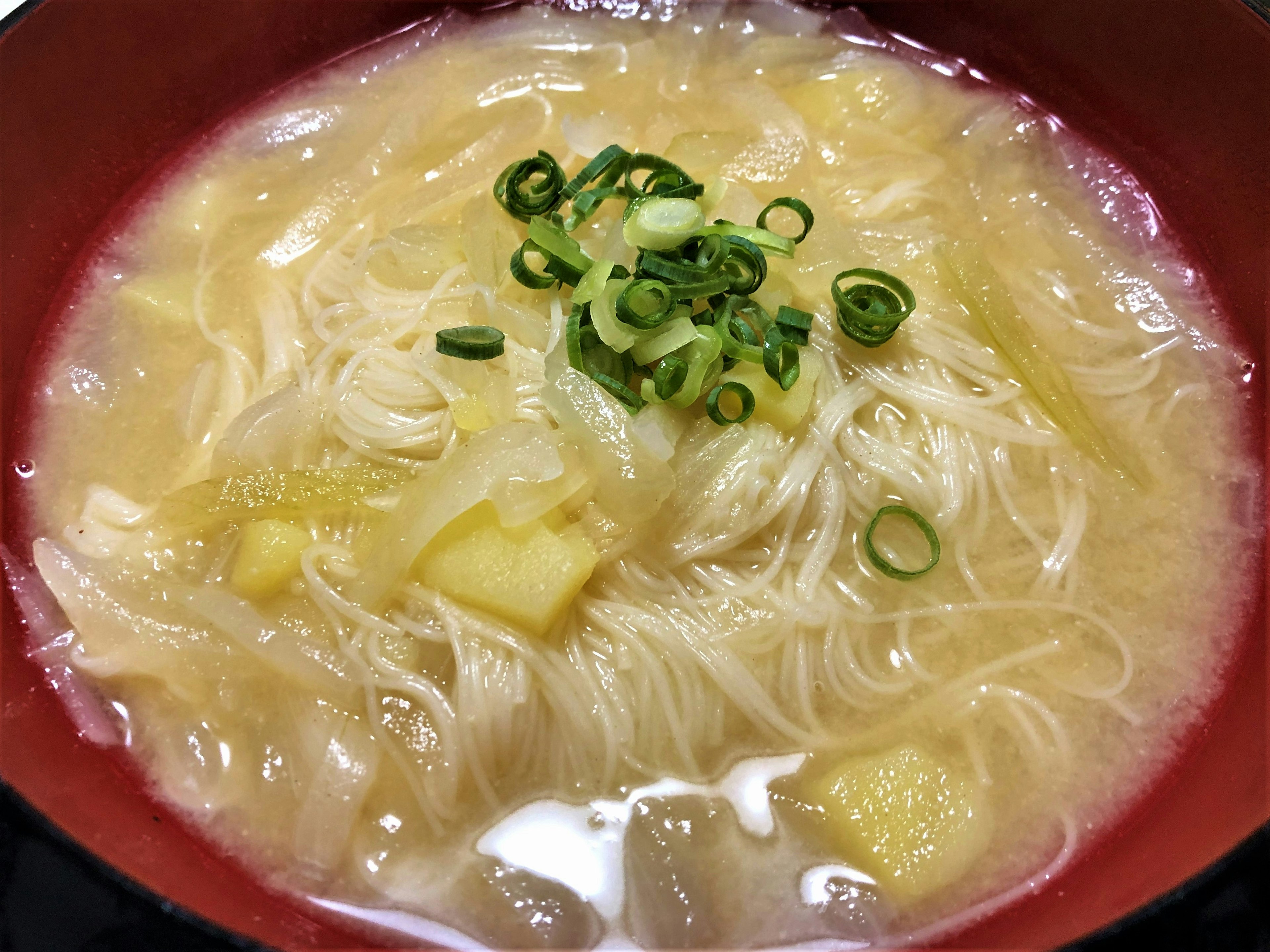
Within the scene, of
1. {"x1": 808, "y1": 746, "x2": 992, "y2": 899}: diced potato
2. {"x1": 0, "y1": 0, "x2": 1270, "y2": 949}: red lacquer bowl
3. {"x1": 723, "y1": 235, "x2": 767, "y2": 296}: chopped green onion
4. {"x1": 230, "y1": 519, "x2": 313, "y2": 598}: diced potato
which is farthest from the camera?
{"x1": 723, "y1": 235, "x2": 767, "y2": 296}: chopped green onion

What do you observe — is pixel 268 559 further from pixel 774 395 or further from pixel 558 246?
pixel 774 395

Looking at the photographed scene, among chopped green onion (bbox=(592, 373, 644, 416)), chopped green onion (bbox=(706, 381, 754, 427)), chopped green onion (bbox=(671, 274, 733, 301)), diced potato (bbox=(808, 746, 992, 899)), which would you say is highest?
chopped green onion (bbox=(671, 274, 733, 301))

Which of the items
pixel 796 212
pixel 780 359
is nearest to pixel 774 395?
pixel 780 359

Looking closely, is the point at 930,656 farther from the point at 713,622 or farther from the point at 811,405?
the point at 811,405

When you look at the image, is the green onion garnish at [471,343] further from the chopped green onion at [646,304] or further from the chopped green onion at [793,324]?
the chopped green onion at [793,324]

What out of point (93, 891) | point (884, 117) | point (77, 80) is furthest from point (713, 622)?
point (77, 80)

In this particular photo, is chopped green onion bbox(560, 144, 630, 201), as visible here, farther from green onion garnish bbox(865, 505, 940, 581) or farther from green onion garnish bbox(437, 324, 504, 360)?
green onion garnish bbox(865, 505, 940, 581)

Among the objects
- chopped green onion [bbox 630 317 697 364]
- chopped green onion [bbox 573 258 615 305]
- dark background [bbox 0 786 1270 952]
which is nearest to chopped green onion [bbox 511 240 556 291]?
chopped green onion [bbox 573 258 615 305]
